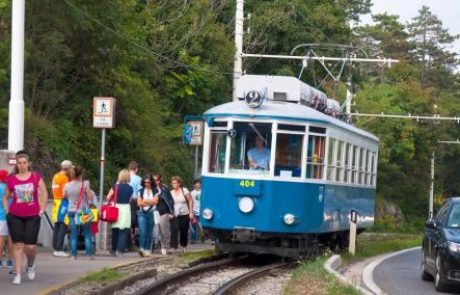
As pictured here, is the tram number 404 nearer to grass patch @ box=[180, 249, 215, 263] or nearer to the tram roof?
the tram roof

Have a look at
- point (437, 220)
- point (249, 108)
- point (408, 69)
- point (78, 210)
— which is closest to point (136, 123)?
point (249, 108)

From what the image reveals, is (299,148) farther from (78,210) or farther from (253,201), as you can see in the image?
(78,210)

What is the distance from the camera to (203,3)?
35281mm

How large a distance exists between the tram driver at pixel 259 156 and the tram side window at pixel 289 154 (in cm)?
22

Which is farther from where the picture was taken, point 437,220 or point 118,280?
Answer: point 437,220

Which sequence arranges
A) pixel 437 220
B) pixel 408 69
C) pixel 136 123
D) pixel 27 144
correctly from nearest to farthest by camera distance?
pixel 437 220, pixel 27 144, pixel 136 123, pixel 408 69

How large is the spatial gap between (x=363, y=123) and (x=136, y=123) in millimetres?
29907

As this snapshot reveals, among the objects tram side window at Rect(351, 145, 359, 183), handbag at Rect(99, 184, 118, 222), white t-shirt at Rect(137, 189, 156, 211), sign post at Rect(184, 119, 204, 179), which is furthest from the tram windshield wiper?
tram side window at Rect(351, 145, 359, 183)

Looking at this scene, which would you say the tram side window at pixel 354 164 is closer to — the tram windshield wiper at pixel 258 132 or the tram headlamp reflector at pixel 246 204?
the tram windshield wiper at pixel 258 132

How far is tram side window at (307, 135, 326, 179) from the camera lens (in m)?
19.5

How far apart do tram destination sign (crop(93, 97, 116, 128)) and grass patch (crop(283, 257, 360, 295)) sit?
15.3 ft

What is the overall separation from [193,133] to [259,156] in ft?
14.4

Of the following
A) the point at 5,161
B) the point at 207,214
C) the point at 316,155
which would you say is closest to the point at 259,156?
the point at 316,155

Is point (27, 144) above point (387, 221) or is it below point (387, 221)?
above
